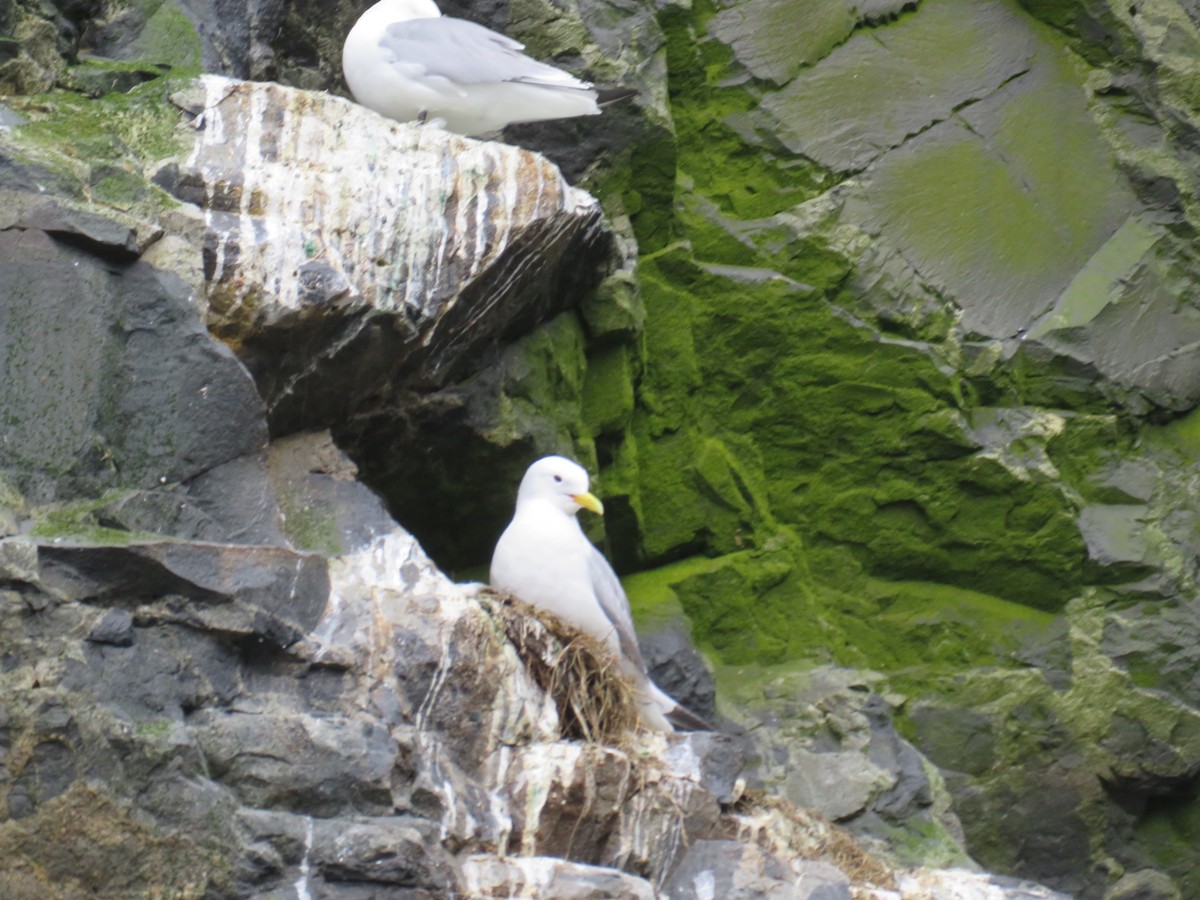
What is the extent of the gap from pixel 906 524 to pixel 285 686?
10.6 ft

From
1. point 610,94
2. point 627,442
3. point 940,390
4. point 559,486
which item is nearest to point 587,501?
point 559,486

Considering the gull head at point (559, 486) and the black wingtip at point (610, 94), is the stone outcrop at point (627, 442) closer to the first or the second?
the gull head at point (559, 486)

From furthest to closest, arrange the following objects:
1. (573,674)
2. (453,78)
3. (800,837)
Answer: (453,78) → (800,837) → (573,674)

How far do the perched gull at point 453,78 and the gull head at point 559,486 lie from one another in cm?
121

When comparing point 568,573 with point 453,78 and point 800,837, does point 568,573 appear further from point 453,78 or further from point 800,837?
point 453,78

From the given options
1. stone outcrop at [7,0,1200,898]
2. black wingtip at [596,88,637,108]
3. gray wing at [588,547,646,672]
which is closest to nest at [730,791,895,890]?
stone outcrop at [7,0,1200,898]

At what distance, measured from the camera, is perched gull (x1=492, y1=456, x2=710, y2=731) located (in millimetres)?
5023

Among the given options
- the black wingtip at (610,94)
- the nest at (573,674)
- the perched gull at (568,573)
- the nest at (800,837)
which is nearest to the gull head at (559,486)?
the perched gull at (568,573)

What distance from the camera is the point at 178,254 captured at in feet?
14.7

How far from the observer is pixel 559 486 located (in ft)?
17.6

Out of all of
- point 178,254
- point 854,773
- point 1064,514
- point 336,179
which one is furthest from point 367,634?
point 1064,514

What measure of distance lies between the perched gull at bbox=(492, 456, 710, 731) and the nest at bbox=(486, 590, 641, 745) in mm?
175

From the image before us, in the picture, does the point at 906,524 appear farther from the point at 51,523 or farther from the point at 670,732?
the point at 51,523

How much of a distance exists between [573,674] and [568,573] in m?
0.53
